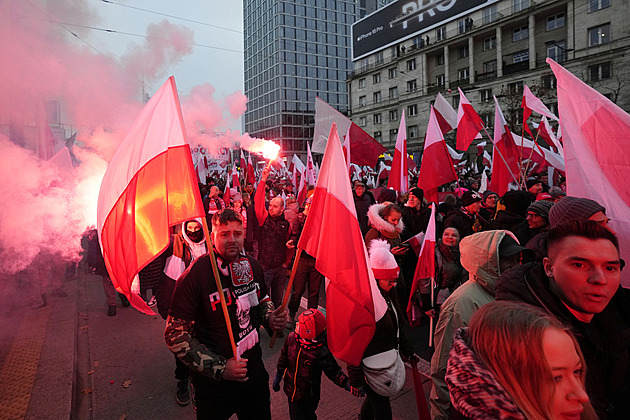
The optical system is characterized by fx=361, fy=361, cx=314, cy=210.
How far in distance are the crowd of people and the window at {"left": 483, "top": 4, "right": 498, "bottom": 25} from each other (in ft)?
146

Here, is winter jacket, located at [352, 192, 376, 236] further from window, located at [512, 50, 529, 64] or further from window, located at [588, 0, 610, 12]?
window, located at [512, 50, 529, 64]

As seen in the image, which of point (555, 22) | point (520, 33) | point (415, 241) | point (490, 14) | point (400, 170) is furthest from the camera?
point (490, 14)

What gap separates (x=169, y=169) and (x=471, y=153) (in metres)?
40.9

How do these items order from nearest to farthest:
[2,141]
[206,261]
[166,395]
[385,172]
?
1. [206,261]
2. [166,395]
3. [2,141]
4. [385,172]

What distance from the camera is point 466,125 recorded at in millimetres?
8281

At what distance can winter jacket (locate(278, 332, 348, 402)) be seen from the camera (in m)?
2.87

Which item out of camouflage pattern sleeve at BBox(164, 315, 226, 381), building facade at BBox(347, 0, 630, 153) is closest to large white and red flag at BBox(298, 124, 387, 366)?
camouflage pattern sleeve at BBox(164, 315, 226, 381)

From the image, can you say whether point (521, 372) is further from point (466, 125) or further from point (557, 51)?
point (557, 51)

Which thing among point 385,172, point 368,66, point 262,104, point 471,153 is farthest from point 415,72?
point 262,104

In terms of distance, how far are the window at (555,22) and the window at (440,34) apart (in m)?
11.7

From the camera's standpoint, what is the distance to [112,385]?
13.9ft

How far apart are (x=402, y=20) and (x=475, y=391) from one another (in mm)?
55708

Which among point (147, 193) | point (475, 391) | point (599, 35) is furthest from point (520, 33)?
point (475, 391)

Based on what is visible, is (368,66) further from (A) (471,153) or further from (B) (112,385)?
(B) (112,385)
